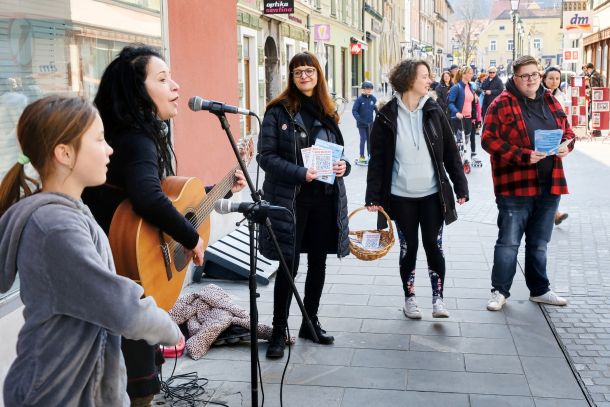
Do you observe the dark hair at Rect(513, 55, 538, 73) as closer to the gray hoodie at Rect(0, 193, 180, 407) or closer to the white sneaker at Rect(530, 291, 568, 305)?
the white sneaker at Rect(530, 291, 568, 305)

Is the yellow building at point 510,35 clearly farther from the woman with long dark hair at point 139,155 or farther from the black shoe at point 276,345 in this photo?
the woman with long dark hair at point 139,155

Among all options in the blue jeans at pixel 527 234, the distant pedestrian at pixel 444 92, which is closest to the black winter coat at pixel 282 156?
the blue jeans at pixel 527 234

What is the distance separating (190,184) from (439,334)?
2.39m

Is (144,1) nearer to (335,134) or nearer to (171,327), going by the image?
(335,134)

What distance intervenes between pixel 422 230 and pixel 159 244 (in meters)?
2.56

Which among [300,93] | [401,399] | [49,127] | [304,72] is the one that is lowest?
[401,399]

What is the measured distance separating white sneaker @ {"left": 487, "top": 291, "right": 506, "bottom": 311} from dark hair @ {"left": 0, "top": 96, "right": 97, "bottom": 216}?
409cm

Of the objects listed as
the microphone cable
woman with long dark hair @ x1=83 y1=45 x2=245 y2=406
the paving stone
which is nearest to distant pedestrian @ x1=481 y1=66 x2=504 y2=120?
the paving stone

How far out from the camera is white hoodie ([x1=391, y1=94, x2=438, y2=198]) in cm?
509

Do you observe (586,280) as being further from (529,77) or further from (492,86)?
(492,86)

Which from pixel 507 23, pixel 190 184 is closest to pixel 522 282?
pixel 190 184

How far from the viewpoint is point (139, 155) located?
303 cm

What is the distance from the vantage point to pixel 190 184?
11.5 ft

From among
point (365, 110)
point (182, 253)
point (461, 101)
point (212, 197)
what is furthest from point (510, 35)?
point (182, 253)
